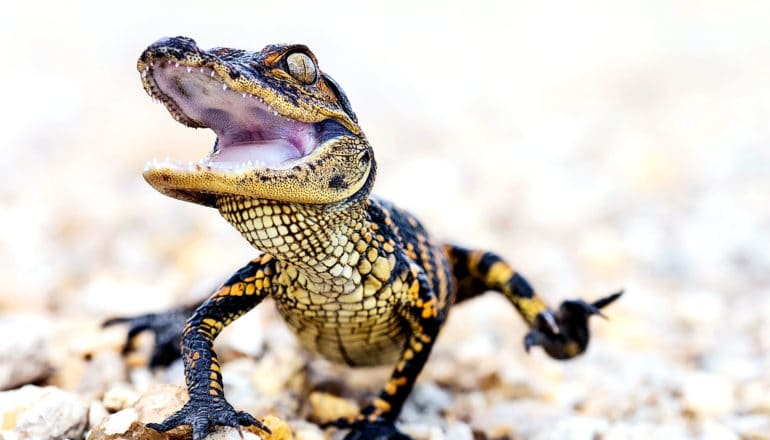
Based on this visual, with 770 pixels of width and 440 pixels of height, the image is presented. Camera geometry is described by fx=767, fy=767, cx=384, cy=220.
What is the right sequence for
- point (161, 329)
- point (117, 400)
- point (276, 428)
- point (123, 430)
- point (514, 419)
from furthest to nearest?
1. point (161, 329)
2. point (514, 419)
3. point (117, 400)
4. point (276, 428)
5. point (123, 430)

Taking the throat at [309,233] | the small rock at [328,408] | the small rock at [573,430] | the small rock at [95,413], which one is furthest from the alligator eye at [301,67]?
the small rock at [573,430]

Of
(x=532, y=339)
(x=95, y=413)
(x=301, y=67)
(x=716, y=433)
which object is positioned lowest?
(x=716, y=433)

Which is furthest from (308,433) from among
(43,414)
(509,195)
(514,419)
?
(509,195)

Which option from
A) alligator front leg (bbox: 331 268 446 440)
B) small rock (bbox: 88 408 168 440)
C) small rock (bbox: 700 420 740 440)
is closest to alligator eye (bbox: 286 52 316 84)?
alligator front leg (bbox: 331 268 446 440)

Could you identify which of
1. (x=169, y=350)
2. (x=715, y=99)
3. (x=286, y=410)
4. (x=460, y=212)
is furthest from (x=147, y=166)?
(x=715, y=99)

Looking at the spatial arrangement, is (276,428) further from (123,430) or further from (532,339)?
(532,339)

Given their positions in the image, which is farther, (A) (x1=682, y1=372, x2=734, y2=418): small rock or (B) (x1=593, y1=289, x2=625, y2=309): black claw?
(A) (x1=682, y1=372, x2=734, y2=418): small rock

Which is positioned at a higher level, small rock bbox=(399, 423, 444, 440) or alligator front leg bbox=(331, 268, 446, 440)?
alligator front leg bbox=(331, 268, 446, 440)

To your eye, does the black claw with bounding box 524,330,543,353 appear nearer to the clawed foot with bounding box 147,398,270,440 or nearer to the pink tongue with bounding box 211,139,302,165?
the clawed foot with bounding box 147,398,270,440

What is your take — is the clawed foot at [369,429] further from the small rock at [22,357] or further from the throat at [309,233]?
the small rock at [22,357]
